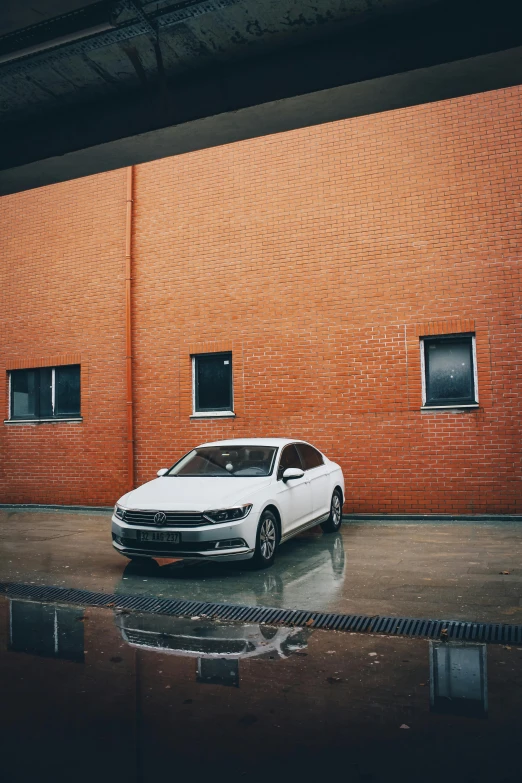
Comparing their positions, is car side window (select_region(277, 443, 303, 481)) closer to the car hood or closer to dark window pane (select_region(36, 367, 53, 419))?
the car hood

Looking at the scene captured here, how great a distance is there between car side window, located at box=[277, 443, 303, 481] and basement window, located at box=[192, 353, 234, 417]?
3.73m

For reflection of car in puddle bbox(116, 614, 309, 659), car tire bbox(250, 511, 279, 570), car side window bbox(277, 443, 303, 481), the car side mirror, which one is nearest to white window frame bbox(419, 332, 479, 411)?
car side window bbox(277, 443, 303, 481)

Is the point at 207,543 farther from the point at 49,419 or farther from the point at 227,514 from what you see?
the point at 49,419

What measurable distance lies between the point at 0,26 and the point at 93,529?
8683mm

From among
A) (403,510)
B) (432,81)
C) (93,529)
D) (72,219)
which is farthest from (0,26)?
(72,219)

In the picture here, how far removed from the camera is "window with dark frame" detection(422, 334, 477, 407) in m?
11.5

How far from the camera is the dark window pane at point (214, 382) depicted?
13.1 meters

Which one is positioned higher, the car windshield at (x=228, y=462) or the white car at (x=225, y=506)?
→ the car windshield at (x=228, y=462)

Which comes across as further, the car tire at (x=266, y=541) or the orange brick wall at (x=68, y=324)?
the orange brick wall at (x=68, y=324)

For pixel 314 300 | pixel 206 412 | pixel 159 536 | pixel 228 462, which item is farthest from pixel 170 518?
pixel 314 300

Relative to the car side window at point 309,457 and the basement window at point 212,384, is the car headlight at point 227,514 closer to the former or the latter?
the car side window at point 309,457

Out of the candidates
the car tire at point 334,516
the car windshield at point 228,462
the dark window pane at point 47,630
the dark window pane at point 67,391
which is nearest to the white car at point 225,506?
the car windshield at point 228,462

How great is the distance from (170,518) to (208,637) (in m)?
2.20

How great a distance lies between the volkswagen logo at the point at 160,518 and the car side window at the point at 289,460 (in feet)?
5.80
